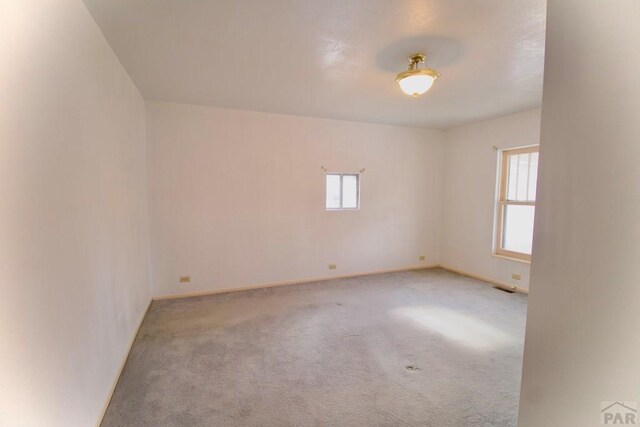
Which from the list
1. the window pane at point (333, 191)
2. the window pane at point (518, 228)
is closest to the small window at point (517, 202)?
the window pane at point (518, 228)

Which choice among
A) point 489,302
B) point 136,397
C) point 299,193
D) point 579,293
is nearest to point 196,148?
point 299,193

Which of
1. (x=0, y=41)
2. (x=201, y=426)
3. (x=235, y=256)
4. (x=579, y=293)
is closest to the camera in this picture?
(x=579, y=293)

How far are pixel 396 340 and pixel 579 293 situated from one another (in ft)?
7.59

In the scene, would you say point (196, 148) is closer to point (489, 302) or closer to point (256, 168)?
point (256, 168)

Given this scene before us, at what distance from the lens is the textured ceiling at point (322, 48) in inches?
72.5

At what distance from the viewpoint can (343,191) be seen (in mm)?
4910

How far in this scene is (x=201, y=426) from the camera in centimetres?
175

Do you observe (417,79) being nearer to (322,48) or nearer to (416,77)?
(416,77)

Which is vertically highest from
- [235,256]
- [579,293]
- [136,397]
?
[579,293]

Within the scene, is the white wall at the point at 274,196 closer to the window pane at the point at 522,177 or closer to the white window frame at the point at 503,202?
the white window frame at the point at 503,202

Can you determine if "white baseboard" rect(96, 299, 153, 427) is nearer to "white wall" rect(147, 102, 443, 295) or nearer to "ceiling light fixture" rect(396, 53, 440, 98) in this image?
"white wall" rect(147, 102, 443, 295)

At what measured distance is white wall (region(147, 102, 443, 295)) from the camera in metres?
3.85

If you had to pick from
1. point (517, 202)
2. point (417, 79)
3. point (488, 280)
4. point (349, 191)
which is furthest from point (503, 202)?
point (417, 79)

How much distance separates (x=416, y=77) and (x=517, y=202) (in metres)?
3.11
